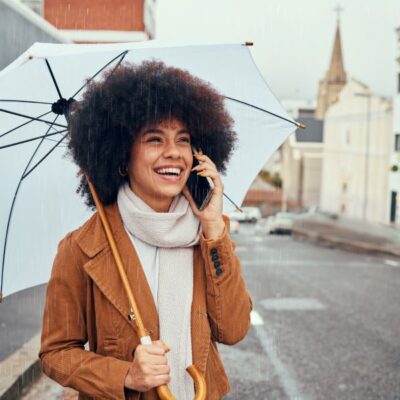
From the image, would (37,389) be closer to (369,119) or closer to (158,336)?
(158,336)

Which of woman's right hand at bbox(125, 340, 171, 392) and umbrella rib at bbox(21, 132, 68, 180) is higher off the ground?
umbrella rib at bbox(21, 132, 68, 180)

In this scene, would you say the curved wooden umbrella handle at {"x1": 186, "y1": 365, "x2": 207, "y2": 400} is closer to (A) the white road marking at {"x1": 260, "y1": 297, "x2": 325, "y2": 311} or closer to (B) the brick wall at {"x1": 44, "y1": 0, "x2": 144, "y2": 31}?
(A) the white road marking at {"x1": 260, "y1": 297, "x2": 325, "y2": 311}

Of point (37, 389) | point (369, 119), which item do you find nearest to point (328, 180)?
point (369, 119)

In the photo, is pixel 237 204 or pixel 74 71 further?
pixel 237 204

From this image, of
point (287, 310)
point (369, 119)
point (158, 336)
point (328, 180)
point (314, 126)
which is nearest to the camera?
point (158, 336)

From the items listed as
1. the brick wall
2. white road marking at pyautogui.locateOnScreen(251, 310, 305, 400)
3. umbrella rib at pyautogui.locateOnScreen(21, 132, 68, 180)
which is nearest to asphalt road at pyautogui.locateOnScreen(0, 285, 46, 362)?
white road marking at pyautogui.locateOnScreen(251, 310, 305, 400)

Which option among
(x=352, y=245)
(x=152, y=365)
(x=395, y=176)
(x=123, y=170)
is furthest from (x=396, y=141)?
(x=152, y=365)

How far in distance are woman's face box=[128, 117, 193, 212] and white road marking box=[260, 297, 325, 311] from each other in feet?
21.8

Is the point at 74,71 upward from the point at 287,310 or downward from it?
upward

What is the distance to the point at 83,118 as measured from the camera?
2133 mm

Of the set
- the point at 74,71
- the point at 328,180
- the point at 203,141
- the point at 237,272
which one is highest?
the point at 74,71

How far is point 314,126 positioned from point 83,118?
58.4 meters

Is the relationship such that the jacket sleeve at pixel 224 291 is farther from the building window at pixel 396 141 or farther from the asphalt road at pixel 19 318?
the building window at pixel 396 141

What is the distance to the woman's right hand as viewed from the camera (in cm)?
175
